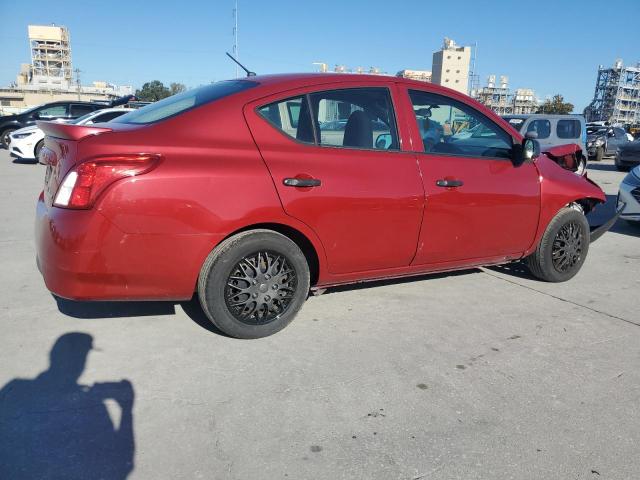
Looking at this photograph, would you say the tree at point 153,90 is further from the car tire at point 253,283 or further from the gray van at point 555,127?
the car tire at point 253,283

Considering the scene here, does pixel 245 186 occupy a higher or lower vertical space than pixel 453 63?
lower

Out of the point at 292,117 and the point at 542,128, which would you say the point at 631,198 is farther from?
the point at 542,128

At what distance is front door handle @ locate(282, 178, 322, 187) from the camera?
3035 millimetres

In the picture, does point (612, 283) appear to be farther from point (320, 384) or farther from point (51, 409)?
point (51, 409)

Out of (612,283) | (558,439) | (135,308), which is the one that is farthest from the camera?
(612,283)

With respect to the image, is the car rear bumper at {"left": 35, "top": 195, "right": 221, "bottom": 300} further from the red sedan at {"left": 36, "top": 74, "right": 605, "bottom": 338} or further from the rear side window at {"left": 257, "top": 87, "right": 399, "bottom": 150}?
the rear side window at {"left": 257, "top": 87, "right": 399, "bottom": 150}

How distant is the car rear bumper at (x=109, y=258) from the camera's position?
266 centimetres

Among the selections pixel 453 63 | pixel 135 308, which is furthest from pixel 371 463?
pixel 453 63

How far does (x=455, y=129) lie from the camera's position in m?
3.91

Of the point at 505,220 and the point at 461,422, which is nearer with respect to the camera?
the point at 461,422

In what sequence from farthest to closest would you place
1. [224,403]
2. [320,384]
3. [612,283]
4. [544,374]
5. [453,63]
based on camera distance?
[453,63] < [612,283] < [544,374] < [320,384] < [224,403]

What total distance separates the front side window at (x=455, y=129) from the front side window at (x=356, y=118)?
26cm

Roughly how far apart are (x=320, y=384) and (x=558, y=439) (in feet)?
3.97

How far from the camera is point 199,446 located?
2199 mm
